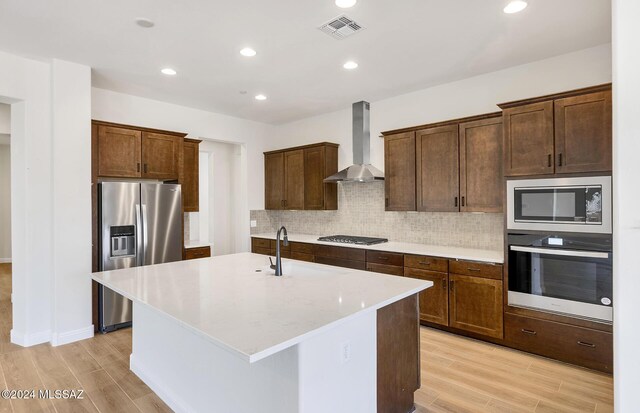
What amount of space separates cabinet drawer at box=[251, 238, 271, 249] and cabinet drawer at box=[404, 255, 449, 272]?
95.4 inches

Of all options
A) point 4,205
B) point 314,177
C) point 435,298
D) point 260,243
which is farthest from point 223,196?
point 4,205

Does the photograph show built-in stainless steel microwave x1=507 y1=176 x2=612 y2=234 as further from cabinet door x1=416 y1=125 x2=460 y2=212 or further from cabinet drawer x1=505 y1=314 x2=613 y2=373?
cabinet drawer x1=505 y1=314 x2=613 y2=373

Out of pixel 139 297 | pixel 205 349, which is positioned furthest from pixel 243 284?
pixel 139 297

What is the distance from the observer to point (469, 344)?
3453 millimetres

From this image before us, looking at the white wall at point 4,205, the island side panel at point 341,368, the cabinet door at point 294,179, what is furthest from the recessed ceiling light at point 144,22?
the white wall at point 4,205

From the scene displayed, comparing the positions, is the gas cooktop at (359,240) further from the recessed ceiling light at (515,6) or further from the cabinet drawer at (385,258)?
the recessed ceiling light at (515,6)

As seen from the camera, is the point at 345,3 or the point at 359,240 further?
the point at 359,240

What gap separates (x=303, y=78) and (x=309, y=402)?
3.39 meters

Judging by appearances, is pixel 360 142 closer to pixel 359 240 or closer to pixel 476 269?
pixel 359 240

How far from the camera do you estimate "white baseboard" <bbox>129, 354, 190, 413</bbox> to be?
231 centimetres

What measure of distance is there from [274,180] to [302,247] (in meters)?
1.50

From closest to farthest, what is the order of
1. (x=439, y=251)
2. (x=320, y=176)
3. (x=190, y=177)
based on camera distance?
(x=439, y=251)
(x=190, y=177)
(x=320, y=176)

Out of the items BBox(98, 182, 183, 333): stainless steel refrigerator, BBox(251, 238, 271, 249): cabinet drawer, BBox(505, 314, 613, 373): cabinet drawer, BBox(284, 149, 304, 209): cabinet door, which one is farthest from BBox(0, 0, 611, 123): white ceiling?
BBox(505, 314, 613, 373): cabinet drawer

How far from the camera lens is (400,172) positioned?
437 centimetres
